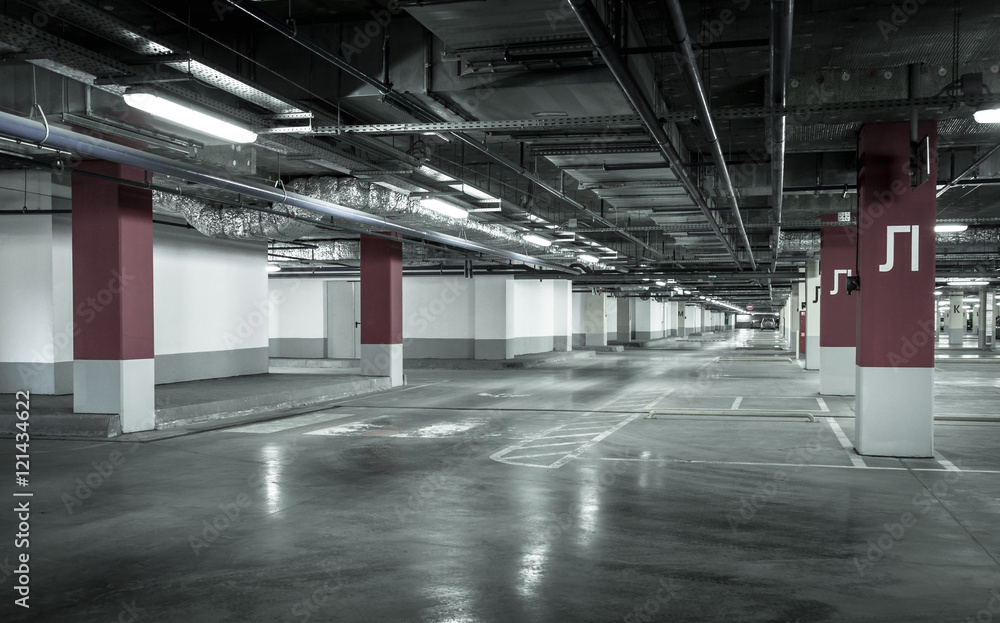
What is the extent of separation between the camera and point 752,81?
364 inches

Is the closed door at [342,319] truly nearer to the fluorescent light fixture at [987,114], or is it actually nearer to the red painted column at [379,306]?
the red painted column at [379,306]

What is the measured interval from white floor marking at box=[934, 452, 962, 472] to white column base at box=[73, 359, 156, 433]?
10.9 meters

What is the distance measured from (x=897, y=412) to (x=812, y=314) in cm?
1628

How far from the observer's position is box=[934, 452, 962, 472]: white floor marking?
879 cm

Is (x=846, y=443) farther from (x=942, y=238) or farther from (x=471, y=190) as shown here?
(x=942, y=238)

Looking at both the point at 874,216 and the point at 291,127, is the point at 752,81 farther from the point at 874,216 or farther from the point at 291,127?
the point at 291,127

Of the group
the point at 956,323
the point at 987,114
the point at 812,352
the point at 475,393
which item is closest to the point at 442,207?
the point at 475,393

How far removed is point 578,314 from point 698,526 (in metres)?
42.1

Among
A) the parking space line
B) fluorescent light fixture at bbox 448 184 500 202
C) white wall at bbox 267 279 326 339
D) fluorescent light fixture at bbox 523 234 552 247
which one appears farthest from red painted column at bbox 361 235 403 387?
the parking space line

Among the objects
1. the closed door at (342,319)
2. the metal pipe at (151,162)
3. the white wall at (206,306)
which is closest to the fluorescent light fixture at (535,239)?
the metal pipe at (151,162)

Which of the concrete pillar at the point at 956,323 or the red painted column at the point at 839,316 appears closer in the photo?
the red painted column at the point at 839,316

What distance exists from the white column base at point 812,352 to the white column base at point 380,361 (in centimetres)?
1416

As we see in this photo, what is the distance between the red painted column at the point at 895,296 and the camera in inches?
371

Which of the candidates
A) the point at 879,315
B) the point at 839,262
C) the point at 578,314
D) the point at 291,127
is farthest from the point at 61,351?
the point at 578,314
